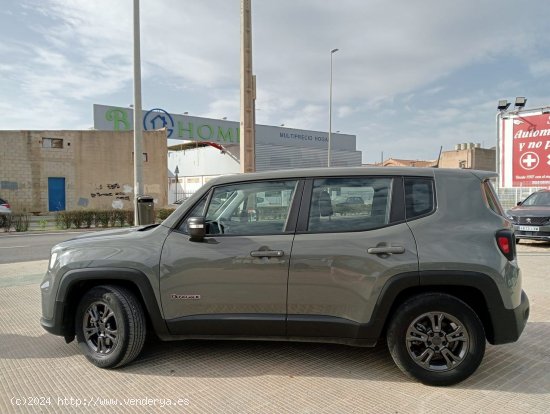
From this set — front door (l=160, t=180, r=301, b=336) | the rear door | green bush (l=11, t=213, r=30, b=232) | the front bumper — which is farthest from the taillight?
green bush (l=11, t=213, r=30, b=232)

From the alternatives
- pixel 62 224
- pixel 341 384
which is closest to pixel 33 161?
pixel 62 224

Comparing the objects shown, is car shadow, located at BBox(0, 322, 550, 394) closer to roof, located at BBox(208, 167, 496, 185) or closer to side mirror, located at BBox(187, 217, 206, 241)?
side mirror, located at BBox(187, 217, 206, 241)

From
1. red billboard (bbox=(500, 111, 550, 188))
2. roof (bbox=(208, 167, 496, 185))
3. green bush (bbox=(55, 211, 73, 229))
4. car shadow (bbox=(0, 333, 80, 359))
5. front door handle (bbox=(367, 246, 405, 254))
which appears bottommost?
car shadow (bbox=(0, 333, 80, 359))

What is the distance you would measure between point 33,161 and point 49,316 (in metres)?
25.3

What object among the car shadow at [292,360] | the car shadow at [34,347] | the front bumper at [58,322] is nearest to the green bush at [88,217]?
the car shadow at [34,347]

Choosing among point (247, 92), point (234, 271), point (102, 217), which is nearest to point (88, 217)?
point (102, 217)

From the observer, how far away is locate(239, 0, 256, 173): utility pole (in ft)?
31.9

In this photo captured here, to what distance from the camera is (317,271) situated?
3.29 meters

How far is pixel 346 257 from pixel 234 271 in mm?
905

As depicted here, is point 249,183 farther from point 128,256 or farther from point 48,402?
point 48,402

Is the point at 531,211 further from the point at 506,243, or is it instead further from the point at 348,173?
the point at 348,173

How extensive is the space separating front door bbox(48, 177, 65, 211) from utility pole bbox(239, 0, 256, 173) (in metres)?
20.4

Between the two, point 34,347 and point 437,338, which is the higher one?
point 437,338

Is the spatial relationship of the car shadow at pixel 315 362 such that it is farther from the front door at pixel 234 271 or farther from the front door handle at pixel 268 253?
the front door handle at pixel 268 253
